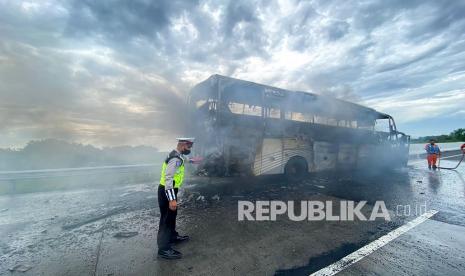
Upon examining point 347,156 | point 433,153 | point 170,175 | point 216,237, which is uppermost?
point 433,153

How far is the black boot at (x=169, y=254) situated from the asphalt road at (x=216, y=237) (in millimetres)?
92

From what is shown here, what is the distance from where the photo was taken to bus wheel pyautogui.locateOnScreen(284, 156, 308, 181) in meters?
7.29

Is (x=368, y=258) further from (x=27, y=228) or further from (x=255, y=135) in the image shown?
(x=27, y=228)

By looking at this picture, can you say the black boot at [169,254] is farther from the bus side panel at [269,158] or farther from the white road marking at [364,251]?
the bus side panel at [269,158]

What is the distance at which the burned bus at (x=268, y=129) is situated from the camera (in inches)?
246

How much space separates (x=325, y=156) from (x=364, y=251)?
5490 mm

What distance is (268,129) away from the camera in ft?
22.2

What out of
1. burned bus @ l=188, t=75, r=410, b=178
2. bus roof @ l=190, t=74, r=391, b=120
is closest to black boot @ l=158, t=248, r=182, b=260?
burned bus @ l=188, t=75, r=410, b=178

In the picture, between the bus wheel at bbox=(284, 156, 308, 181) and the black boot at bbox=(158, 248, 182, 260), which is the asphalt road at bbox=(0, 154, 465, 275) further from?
the bus wheel at bbox=(284, 156, 308, 181)

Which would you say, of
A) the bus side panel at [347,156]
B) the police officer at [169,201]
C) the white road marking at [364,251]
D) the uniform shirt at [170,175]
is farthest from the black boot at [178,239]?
the bus side panel at [347,156]

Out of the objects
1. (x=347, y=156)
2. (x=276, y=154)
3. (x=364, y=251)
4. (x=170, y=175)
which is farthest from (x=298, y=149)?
(x=170, y=175)

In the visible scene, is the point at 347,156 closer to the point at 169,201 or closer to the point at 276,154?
the point at 276,154

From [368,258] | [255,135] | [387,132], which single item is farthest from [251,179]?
[387,132]

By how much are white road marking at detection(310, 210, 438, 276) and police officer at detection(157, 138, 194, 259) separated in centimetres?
186
